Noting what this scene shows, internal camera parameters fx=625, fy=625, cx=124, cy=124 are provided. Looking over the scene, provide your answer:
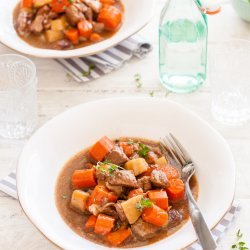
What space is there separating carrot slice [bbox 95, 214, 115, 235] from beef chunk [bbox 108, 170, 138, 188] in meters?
0.16

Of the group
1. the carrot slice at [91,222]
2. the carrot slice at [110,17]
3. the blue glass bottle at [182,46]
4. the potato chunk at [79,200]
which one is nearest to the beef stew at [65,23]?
the carrot slice at [110,17]

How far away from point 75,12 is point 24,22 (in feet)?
1.09

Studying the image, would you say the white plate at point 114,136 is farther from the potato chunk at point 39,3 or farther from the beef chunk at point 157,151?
the potato chunk at point 39,3

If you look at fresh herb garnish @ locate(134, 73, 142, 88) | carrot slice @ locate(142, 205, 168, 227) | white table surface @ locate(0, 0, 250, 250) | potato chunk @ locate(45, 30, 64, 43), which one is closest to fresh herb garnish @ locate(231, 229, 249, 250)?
white table surface @ locate(0, 0, 250, 250)

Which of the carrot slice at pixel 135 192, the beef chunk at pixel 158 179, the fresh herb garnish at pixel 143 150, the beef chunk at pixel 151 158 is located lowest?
the beef chunk at pixel 151 158

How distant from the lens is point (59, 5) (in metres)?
3.90

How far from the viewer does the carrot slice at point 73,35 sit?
3.81 m

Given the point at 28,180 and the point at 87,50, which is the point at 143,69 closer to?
the point at 87,50

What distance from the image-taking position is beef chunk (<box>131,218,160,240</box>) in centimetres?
253

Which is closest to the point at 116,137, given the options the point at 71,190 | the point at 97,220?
the point at 71,190

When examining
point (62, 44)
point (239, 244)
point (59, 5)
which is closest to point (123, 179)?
point (239, 244)

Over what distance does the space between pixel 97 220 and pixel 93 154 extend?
432mm

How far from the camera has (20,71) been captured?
3418 millimetres

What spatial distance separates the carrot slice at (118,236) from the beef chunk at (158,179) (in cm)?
24
